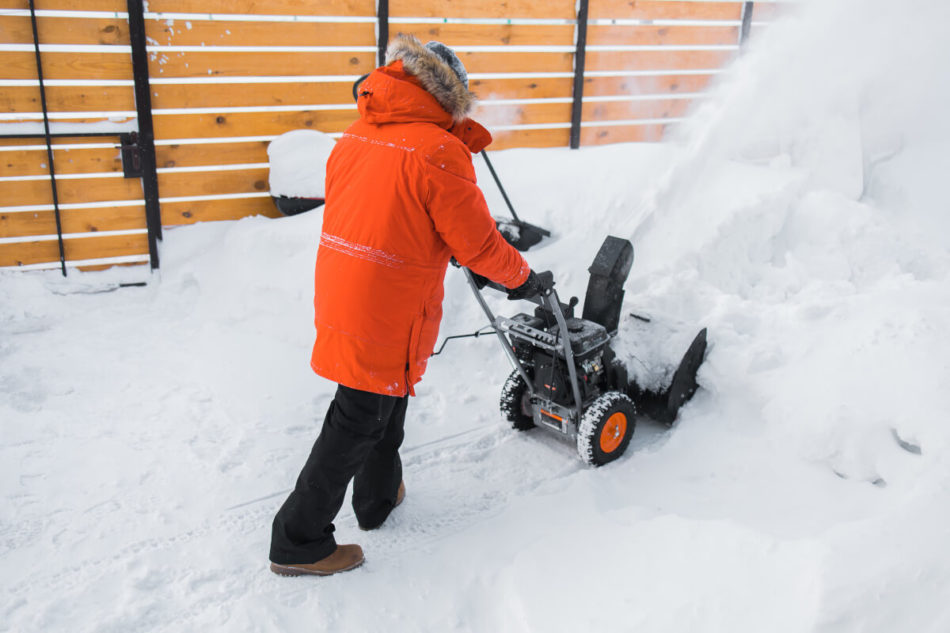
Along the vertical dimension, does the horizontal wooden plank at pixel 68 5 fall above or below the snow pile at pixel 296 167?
above

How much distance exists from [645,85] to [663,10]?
75 centimetres

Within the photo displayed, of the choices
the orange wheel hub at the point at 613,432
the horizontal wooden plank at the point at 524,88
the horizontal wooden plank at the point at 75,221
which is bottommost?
the orange wheel hub at the point at 613,432

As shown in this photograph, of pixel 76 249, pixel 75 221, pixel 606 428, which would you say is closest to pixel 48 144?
pixel 75 221

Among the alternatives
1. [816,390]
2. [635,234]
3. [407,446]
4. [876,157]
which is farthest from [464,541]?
[876,157]

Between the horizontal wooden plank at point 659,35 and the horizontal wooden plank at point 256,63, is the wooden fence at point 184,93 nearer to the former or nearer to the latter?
the horizontal wooden plank at point 256,63

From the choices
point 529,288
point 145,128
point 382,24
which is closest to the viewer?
point 529,288

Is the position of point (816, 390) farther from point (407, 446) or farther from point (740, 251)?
point (407, 446)

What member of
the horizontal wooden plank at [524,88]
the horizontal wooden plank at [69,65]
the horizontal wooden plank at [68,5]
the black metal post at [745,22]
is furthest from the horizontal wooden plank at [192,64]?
the black metal post at [745,22]

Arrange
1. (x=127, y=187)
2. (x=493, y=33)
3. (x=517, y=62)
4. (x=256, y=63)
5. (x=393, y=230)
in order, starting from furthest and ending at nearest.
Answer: (x=517, y=62) < (x=493, y=33) < (x=256, y=63) < (x=127, y=187) < (x=393, y=230)

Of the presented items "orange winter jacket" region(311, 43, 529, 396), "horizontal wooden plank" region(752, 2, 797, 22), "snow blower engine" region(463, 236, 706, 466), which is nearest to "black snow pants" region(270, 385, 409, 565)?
"orange winter jacket" region(311, 43, 529, 396)

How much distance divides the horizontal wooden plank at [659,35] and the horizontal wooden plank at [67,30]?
410 cm

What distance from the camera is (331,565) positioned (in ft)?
9.20

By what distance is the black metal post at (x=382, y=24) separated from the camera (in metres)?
5.82

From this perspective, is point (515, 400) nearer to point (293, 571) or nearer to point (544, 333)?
point (544, 333)
